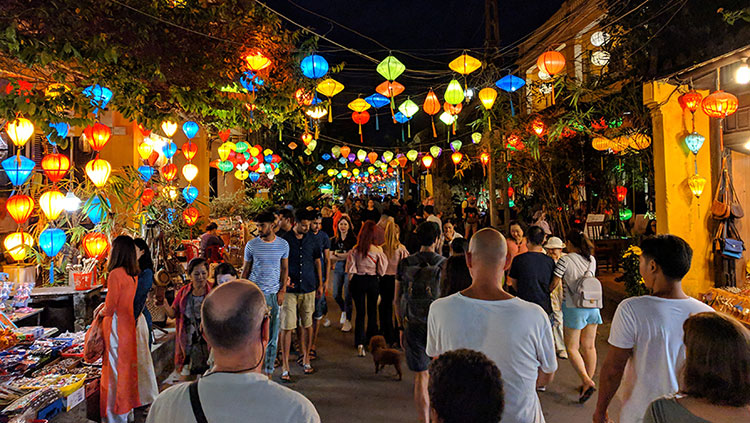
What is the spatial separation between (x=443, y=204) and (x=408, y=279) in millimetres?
22351

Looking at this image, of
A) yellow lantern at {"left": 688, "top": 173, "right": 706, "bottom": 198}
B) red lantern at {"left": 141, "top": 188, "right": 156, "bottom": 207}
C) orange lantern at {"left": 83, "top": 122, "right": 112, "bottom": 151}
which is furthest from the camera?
red lantern at {"left": 141, "top": 188, "right": 156, "bottom": 207}

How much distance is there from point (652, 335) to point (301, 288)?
413cm

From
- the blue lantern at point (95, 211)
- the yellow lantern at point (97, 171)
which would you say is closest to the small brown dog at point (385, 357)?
the yellow lantern at point (97, 171)

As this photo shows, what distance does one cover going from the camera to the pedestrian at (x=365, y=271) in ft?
Result: 21.4

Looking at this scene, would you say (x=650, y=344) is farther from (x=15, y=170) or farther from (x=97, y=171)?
(x=15, y=170)

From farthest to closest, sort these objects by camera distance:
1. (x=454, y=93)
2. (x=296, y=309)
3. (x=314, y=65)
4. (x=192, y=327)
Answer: (x=454, y=93)
(x=314, y=65)
(x=296, y=309)
(x=192, y=327)

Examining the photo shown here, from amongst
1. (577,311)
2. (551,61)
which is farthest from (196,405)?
(551,61)

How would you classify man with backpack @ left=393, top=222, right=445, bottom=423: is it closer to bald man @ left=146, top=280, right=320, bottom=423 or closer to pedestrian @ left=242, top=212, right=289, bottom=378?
pedestrian @ left=242, top=212, right=289, bottom=378

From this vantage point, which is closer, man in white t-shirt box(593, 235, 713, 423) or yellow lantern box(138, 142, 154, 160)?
man in white t-shirt box(593, 235, 713, 423)

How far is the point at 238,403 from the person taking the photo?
161cm

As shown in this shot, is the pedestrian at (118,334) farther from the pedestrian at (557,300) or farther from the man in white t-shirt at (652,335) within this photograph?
the pedestrian at (557,300)

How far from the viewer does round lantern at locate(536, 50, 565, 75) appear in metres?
7.45

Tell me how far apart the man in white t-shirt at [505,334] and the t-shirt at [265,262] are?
3118 mm

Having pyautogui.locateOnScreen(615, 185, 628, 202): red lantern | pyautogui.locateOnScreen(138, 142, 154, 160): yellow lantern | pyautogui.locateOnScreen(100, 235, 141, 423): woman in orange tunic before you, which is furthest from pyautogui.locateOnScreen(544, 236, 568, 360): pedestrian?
pyautogui.locateOnScreen(615, 185, 628, 202): red lantern
